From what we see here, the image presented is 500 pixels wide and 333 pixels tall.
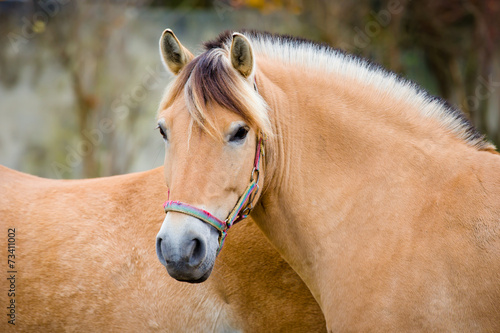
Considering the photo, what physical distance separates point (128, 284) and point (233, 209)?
124 centimetres

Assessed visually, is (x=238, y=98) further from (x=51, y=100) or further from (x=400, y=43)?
(x=400, y=43)

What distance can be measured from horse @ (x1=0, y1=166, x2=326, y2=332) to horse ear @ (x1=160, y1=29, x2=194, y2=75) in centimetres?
111

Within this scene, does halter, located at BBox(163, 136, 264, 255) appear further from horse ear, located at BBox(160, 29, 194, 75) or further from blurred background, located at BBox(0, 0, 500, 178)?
blurred background, located at BBox(0, 0, 500, 178)

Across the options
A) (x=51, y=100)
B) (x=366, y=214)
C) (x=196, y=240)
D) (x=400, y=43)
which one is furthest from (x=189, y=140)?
(x=400, y=43)

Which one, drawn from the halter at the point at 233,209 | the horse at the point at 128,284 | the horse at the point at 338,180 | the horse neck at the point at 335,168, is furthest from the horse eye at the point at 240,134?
the horse at the point at 128,284

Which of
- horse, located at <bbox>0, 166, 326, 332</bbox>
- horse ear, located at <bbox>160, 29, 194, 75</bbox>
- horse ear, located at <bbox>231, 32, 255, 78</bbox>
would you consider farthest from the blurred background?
horse ear, located at <bbox>231, 32, 255, 78</bbox>

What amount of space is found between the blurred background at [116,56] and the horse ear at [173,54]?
682 cm

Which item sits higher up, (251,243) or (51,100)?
(251,243)

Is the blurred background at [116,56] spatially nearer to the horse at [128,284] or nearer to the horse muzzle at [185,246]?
the horse at [128,284]

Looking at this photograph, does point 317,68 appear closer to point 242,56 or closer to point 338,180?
point 242,56

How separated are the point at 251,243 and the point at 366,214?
3.08ft

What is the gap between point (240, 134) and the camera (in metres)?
2.62

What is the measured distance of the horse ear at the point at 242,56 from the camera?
2617mm

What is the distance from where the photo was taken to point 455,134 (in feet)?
9.82
